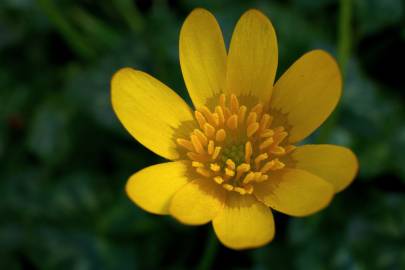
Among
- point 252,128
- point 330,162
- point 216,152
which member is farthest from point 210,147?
point 330,162

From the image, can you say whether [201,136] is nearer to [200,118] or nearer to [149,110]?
[200,118]

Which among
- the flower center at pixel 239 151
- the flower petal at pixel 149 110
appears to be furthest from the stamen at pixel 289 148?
the flower petal at pixel 149 110

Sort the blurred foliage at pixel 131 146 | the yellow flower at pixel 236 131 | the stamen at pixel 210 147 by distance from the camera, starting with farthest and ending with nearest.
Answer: the blurred foliage at pixel 131 146 → the stamen at pixel 210 147 → the yellow flower at pixel 236 131

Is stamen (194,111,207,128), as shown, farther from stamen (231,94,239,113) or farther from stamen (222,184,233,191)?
stamen (222,184,233,191)

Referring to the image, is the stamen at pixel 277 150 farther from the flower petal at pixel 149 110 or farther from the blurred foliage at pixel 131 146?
the blurred foliage at pixel 131 146

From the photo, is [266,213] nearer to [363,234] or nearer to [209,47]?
A: [209,47]

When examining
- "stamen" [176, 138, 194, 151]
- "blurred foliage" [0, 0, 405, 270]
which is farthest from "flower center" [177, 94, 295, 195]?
"blurred foliage" [0, 0, 405, 270]
